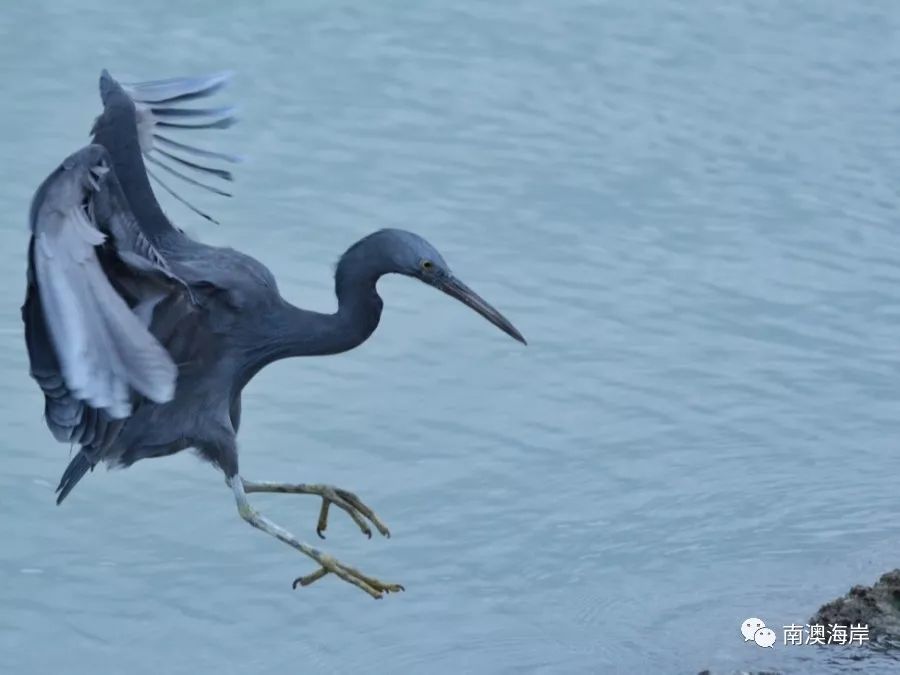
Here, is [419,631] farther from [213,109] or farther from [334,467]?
[213,109]

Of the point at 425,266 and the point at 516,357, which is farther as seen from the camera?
the point at 516,357

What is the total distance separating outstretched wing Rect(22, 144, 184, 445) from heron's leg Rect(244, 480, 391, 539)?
79 centimetres

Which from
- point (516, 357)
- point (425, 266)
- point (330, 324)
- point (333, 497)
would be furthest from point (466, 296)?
point (516, 357)

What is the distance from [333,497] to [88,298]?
1.24 m

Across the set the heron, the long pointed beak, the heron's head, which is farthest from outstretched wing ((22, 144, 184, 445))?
the long pointed beak

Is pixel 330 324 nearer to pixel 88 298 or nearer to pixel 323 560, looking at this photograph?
pixel 323 560

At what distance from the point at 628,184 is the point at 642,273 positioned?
2.66ft

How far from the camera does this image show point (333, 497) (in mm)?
5793

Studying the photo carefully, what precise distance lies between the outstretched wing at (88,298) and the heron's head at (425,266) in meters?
0.69

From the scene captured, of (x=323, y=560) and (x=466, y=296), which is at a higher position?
(x=466, y=296)

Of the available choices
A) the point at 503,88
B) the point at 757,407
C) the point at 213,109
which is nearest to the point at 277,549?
the point at 213,109

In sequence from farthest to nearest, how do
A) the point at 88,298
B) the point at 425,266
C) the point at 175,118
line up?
the point at 175,118 → the point at 425,266 → the point at 88,298

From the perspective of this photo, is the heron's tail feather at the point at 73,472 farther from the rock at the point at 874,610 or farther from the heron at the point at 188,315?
the rock at the point at 874,610

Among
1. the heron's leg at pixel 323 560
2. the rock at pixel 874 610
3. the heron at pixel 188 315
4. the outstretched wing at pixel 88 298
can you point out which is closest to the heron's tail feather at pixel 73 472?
the heron at pixel 188 315
